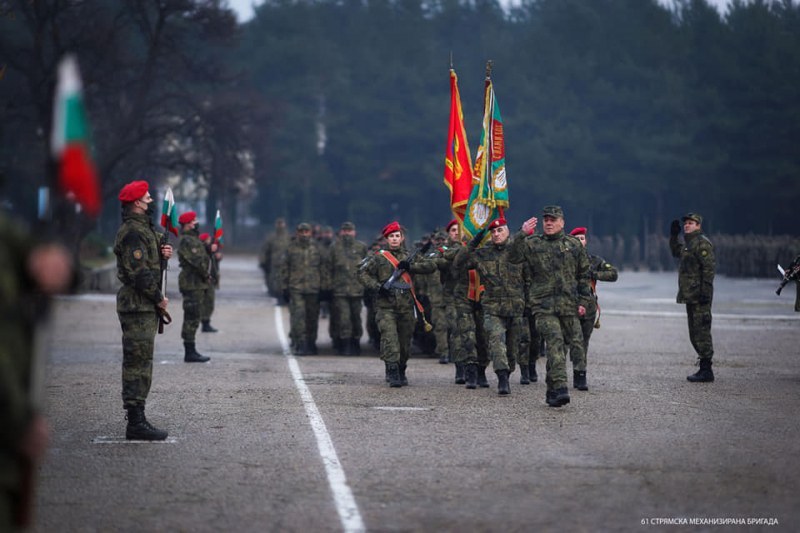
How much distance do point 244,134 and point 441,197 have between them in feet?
123

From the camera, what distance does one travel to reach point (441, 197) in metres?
83.8

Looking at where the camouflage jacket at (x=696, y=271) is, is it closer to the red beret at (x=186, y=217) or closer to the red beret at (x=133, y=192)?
the red beret at (x=133, y=192)

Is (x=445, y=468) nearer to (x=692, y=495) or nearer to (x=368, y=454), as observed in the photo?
(x=368, y=454)

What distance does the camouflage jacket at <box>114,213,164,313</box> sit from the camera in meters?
10.5

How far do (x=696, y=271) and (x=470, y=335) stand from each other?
9.55ft

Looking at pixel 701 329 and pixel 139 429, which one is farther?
pixel 701 329

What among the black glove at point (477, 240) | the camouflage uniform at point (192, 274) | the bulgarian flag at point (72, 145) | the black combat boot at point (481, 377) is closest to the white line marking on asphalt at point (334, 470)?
the black combat boot at point (481, 377)

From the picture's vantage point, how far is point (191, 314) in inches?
727

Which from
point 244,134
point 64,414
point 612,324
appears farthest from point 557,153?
point 64,414

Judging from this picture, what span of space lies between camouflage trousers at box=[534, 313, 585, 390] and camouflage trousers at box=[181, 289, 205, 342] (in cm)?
642

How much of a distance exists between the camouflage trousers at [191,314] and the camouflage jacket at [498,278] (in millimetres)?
5285

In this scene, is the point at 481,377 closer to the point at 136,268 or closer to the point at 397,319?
the point at 397,319

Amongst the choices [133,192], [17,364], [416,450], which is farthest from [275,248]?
[17,364]

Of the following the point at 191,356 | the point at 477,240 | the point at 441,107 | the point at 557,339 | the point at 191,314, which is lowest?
the point at 191,356
